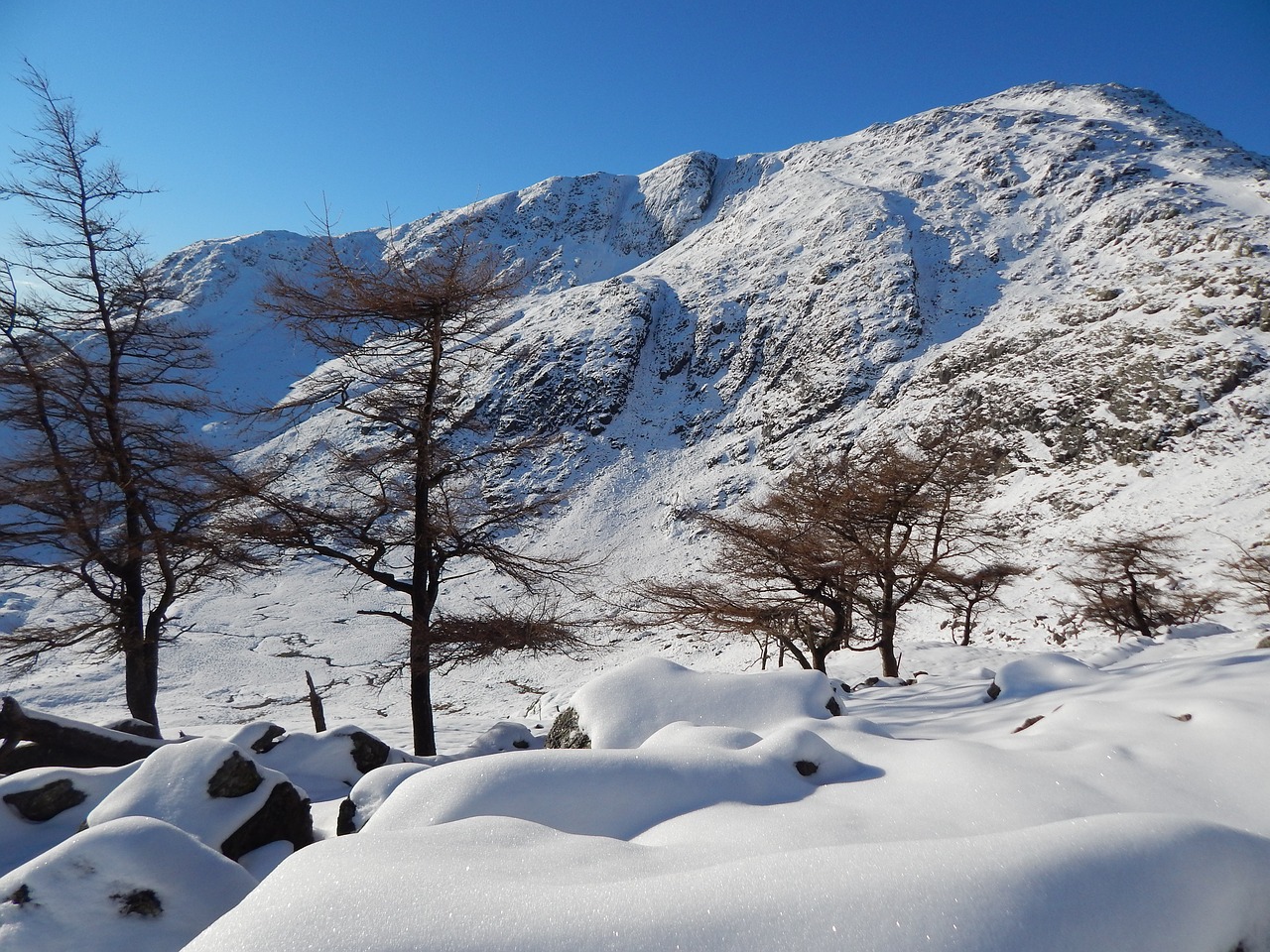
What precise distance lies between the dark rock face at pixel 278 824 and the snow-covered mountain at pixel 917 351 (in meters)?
4.75

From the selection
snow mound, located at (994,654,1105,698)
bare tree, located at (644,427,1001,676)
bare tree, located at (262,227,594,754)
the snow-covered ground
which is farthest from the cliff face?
the snow-covered ground

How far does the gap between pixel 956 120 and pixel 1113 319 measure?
47061 mm

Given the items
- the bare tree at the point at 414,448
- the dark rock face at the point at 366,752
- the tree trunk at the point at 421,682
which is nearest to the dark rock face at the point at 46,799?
the dark rock face at the point at 366,752

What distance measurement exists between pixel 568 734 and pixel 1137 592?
55.3 feet

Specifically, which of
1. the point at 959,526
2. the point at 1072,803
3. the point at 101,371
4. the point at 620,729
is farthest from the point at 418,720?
the point at 959,526

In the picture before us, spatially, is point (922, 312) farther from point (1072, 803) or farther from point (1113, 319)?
point (1072, 803)

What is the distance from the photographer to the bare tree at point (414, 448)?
7004mm

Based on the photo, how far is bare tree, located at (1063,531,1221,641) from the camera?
13945mm

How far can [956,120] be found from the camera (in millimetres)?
65125

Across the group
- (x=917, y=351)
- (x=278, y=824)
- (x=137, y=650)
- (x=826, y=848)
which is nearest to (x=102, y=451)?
(x=137, y=650)

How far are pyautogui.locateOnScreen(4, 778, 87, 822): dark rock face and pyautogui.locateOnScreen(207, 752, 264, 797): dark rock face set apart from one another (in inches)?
71.4

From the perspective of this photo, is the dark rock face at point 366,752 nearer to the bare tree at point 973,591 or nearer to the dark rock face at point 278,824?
the dark rock face at point 278,824

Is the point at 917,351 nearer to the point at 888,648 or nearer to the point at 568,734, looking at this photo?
the point at 888,648

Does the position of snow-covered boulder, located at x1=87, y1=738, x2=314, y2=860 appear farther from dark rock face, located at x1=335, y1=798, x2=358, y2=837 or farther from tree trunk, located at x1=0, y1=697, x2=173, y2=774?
tree trunk, located at x1=0, y1=697, x2=173, y2=774
